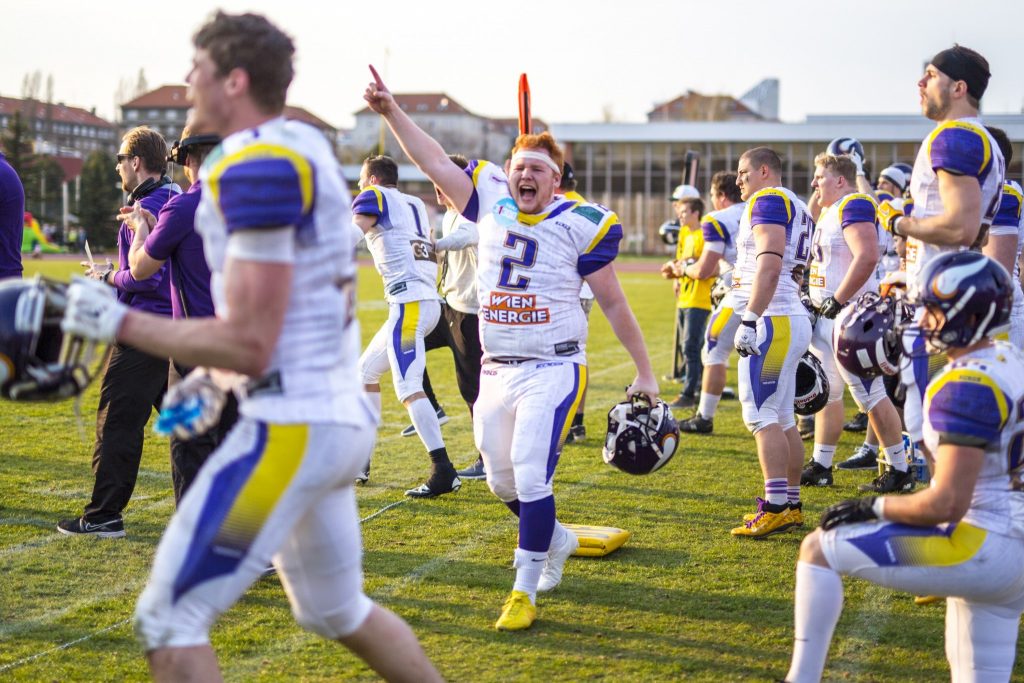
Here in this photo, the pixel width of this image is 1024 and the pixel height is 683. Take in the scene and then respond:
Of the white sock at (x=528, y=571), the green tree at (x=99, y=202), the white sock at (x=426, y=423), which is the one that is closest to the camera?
the white sock at (x=528, y=571)

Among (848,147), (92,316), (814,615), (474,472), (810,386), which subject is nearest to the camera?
(92,316)

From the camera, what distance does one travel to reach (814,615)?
11.6ft

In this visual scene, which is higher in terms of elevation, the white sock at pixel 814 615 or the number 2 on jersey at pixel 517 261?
the number 2 on jersey at pixel 517 261

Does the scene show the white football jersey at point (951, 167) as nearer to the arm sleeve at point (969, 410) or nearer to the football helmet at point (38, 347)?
the arm sleeve at point (969, 410)

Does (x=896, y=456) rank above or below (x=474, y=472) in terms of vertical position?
above

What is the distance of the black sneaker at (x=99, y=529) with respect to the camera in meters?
6.09

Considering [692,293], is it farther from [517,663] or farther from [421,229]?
[517,663]

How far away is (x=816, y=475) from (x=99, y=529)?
4763mm

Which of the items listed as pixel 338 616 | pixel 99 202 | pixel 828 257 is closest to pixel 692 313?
pixel 828 257

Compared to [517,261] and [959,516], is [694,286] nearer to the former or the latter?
[517,261]

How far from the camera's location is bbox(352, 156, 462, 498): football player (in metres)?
7.57

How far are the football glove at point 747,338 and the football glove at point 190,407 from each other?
12.5 ft

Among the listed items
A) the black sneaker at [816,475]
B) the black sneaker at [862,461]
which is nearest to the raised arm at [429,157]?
the black sneaker at [816,475]

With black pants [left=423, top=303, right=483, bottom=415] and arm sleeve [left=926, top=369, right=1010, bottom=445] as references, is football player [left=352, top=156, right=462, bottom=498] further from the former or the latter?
arm sleeve [left=926, top=369, right=1010, bottom=445]
